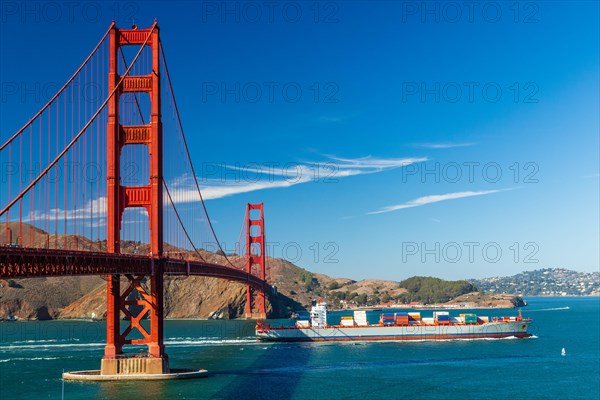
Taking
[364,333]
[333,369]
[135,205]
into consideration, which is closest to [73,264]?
[135,205]

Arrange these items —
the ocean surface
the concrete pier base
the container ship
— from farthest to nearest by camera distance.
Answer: the container ship → the concrete pier base → the ocean surface

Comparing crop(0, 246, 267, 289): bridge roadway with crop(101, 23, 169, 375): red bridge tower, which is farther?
crop(101, 23, 169, 375): red bridge tower

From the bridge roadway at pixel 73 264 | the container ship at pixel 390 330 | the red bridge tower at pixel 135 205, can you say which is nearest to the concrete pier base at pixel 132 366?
the red bridge tower at pixel 135 205

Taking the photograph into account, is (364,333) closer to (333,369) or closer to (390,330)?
(390,330)

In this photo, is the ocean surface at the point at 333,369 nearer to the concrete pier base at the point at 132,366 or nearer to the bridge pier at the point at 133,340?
the concrete pier base at the point at 132,366

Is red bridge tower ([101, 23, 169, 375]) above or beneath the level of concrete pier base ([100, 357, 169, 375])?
above

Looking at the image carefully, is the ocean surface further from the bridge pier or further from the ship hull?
the ship hull

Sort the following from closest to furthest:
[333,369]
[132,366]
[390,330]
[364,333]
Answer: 1. [132,366]
2. [333,369]
3. [390,330]
4. [364,333]

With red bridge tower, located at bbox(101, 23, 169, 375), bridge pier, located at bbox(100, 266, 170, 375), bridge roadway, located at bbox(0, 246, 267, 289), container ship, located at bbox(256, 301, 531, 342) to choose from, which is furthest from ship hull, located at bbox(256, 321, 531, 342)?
bridge pier, located at bbox(100, 266, 170, 375)
